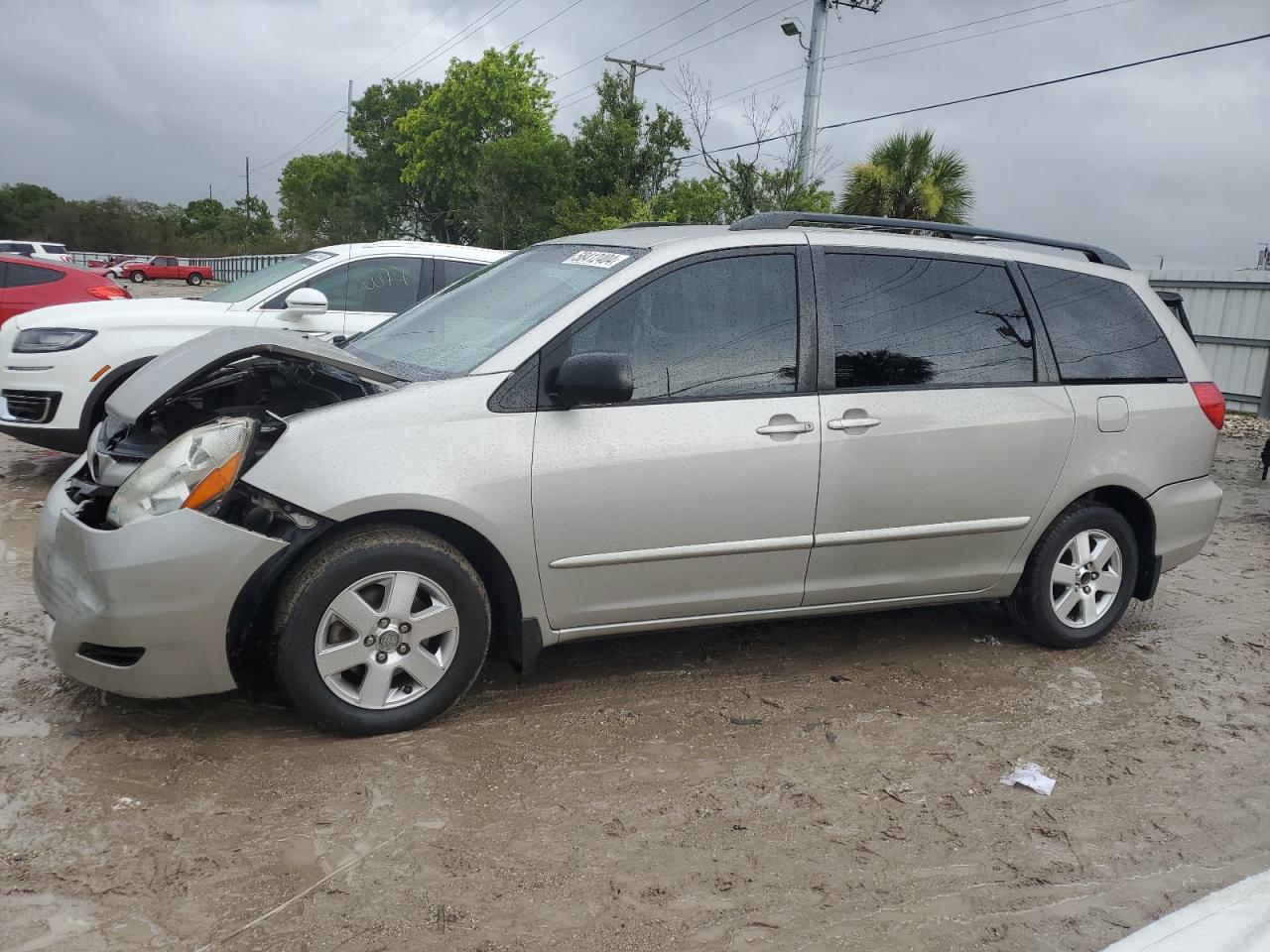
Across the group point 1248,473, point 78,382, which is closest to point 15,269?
point 78,382

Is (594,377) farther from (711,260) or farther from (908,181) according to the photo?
(908,181)

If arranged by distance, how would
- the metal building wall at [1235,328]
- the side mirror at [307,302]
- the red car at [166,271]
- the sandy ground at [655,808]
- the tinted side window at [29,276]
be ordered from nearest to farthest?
the sandy ground at [655,808]
the side mirror at [307,302]
the tinted side window at [29,276]
the metal building wall at [1235,328]
the red car at [166,271]

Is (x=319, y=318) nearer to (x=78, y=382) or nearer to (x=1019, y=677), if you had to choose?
(x=78, y=382)

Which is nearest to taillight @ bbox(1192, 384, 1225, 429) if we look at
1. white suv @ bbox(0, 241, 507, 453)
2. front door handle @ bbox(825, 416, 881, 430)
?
Answer: front door handle @ bbox(825, 416, 881, 430)

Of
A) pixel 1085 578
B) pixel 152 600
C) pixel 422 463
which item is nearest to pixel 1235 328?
pixel 1085 578

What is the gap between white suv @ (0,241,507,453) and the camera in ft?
22.7

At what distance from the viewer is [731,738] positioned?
393 centimetres

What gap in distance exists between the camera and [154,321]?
23.6 ft

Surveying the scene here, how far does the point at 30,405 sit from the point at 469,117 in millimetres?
50978

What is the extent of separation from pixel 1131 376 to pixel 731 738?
2.57m

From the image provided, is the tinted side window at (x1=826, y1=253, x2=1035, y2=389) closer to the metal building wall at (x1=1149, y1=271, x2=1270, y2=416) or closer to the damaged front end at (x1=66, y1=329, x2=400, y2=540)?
the damaged front end at (x1=66, y1=329, x2=400, y2=540)

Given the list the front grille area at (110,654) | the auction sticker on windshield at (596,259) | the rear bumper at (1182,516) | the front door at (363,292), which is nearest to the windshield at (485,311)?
the auction sticker on windshield at (596,259)

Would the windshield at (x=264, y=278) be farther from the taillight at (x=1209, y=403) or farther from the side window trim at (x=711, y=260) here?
the taillight at (x=1209, y=403)

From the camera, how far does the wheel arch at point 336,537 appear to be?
348 cm
